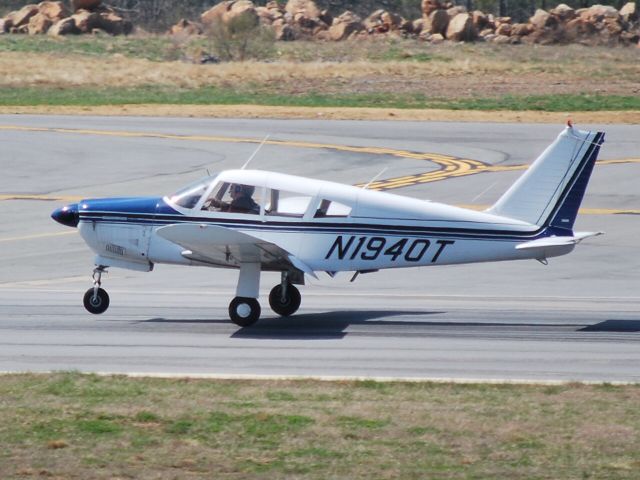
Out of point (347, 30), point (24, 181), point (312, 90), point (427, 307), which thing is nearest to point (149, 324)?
point (427, 307)

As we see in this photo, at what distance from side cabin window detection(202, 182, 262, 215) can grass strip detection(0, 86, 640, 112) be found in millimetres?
30829

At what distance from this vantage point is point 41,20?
277ft

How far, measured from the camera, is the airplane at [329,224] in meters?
15.6

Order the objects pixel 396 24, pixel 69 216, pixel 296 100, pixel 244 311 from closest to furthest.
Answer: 1. pixel 244 311
2. pixel 69 216
3. pixel 296 100
4. pixel 396 24

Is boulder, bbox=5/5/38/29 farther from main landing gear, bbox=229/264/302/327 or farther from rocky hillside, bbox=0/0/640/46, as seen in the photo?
main landing gear, bbox=229/264/302/327

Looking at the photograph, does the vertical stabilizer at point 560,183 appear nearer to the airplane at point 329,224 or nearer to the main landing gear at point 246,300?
the airplane at point 329,224

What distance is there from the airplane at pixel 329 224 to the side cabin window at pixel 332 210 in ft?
0.04

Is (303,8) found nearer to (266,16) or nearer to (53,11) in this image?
(266,16)

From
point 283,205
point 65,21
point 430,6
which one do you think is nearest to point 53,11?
point 65,21

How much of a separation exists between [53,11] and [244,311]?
2926 inches

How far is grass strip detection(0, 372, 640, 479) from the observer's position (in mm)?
9359

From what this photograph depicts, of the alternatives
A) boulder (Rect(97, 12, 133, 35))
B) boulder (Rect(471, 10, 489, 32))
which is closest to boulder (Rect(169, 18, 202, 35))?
boulder (Rect(97, 12, 133, 35))

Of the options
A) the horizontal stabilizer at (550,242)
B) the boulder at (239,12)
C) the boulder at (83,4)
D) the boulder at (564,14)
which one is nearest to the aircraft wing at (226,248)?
the horizontal stabilizer at (550,242)

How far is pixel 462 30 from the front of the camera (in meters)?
78.3
